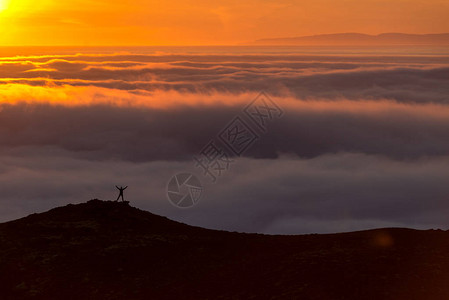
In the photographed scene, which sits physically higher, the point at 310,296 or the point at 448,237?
the point at 448,237

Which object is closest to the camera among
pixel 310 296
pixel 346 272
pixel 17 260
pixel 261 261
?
pixel 310 296

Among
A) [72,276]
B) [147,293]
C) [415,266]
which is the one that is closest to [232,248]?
[147,293]

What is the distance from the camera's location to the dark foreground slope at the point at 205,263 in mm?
23109

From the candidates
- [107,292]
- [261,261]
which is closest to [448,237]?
[261,261]

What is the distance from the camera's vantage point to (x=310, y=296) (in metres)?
22.1

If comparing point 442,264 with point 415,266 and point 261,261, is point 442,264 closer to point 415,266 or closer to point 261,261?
point 415,266

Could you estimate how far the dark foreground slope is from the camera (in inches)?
910

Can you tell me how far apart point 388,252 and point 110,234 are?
19.1 metres

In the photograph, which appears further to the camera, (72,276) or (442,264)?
(72,276)

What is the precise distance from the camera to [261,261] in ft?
92.0

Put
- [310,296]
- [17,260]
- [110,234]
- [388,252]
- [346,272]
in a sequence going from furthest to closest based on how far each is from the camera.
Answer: [110,234] < [17,260] < [388,252] < [346,272] < [310,296]

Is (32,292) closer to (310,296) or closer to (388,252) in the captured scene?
(310,296)

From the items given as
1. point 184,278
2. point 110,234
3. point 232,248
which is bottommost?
point 184,278

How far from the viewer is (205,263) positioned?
97.3ft
